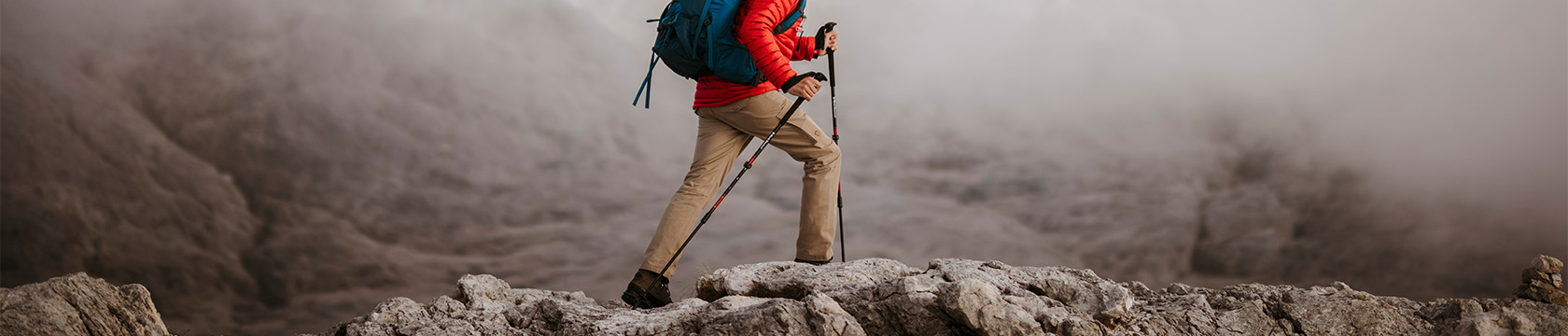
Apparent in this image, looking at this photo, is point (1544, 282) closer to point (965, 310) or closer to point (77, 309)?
point (965, 310)

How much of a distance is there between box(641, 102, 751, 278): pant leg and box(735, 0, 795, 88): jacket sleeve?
15.4 inches

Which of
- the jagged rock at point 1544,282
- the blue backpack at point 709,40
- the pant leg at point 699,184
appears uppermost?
the blue backpack at point 709,40

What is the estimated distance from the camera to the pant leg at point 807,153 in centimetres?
470

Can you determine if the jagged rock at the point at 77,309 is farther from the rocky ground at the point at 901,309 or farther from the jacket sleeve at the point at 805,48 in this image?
the jacket sleeve at the point at 805,48

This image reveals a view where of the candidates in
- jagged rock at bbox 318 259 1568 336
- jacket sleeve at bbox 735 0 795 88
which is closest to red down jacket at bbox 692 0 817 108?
jacket sleeve at bbox 735 0 795 88

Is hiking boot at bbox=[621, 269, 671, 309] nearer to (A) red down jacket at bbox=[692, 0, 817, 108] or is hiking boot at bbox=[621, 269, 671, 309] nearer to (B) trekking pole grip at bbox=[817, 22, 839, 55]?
(A) red down jacket at bbox=[692, 0, 817, 108]

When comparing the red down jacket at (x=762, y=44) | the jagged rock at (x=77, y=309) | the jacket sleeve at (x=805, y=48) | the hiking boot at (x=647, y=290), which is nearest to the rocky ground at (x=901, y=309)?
the jagged rock at (x=77, y=309)

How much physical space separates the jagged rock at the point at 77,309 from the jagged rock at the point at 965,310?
1.08 metres

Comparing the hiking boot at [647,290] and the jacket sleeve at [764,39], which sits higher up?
the jacket sleeve at [764,39]

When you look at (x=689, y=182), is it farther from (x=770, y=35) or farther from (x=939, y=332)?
(x=939, y=332)

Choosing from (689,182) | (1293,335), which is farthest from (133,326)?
(1293,335)

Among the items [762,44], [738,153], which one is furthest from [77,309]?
[762,44]

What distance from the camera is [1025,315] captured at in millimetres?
3326

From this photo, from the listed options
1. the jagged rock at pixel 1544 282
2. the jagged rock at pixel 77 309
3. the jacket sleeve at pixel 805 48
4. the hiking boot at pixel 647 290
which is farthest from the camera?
the jacket sleeve at pixel 805 48
